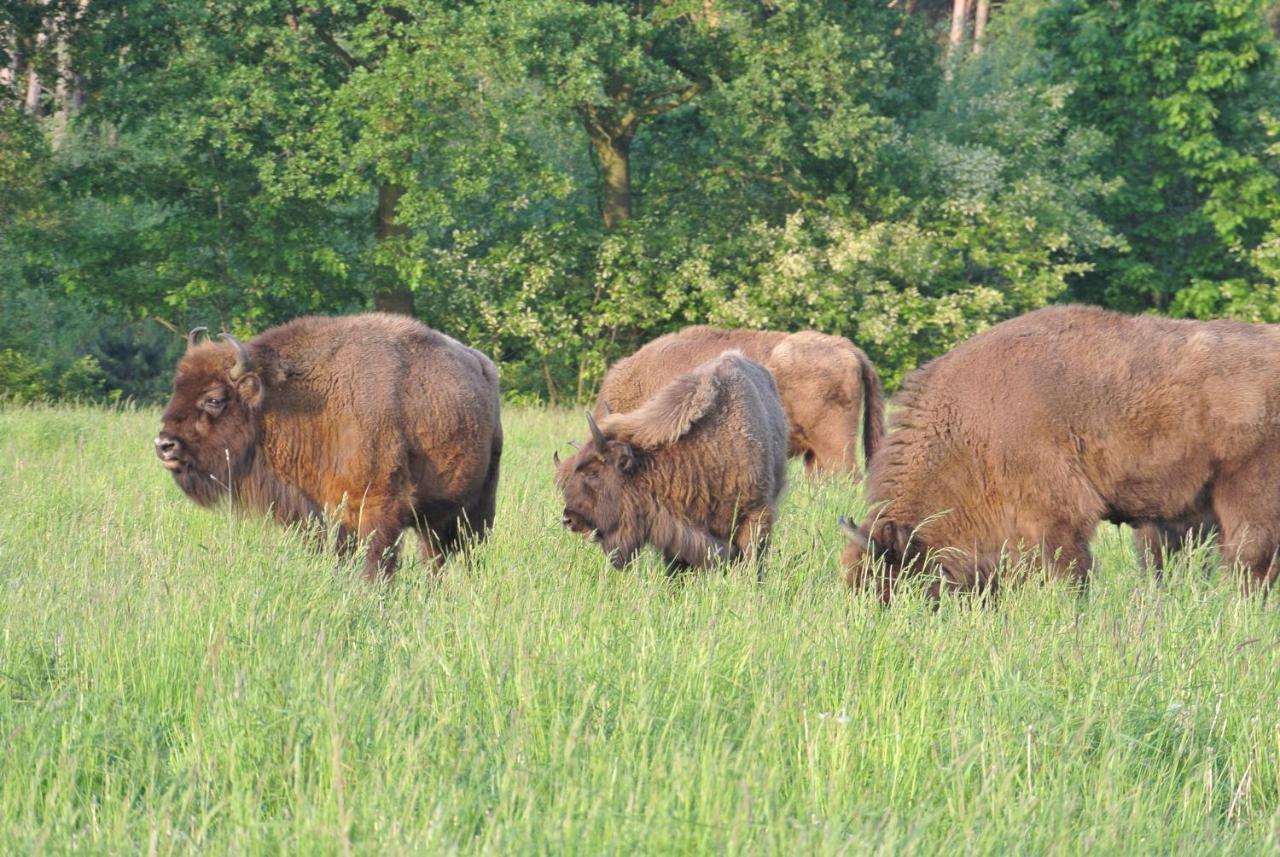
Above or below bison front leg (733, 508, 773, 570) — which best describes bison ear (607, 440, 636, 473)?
above

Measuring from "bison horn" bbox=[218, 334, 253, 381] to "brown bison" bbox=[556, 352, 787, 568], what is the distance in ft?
6.05

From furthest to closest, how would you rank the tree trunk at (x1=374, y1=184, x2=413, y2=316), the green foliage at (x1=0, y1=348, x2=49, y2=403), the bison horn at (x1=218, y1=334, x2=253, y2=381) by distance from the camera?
the tree trunk at (x1=374, y1=184, x2=413, y2=316) → the green foliage at (x1=0, y1=348, x2=49, y2=403) → the bison horn at (x1=218, y1=334, x2=253, y2=381)

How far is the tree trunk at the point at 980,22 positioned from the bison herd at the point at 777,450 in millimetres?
36490

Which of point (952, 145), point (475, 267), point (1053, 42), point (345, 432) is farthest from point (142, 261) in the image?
point (1053, 42)

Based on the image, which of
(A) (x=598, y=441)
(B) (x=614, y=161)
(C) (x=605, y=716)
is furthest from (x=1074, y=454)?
(B) (x=614, y=161)

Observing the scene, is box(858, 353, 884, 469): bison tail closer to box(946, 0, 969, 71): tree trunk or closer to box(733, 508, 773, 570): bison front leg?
box(733, 508, 773, 570): bison front leg

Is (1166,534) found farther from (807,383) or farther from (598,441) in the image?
(807,383)

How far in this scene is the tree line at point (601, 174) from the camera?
71.0 ft

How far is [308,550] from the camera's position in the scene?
7348mm

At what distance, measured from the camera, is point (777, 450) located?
347 inches

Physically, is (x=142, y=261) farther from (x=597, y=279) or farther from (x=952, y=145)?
(x=952, y=145)

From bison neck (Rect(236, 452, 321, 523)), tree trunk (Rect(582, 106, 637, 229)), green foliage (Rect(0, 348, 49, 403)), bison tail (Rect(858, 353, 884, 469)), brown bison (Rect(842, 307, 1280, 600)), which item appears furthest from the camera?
tree trunk (Rect(582, 106, 637, 229))

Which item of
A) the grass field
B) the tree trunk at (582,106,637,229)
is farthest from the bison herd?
the tree trunk at (582,106,637,229)

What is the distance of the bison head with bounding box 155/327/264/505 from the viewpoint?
8023 millimetres
